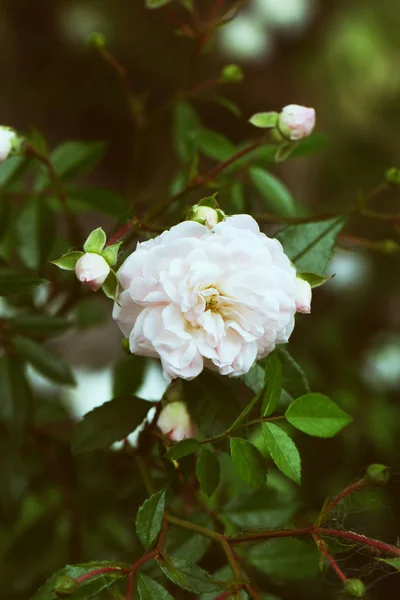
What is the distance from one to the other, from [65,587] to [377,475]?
20 centimetres

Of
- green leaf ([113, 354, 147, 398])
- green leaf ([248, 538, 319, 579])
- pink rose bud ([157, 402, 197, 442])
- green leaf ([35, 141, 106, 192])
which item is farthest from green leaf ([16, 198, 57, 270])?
green leaf ([248, 538, 319, 579])

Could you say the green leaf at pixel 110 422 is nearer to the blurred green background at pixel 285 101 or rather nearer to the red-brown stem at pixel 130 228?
the red-brown stem at pixel 130 228

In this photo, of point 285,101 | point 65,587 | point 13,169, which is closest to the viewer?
point 65,587

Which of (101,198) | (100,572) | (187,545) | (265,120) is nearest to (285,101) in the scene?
(101,198)

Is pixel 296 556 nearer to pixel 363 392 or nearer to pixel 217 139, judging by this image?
pixel 217 139

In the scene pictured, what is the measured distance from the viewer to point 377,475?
40 centimetres

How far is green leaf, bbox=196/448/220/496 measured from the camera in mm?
443

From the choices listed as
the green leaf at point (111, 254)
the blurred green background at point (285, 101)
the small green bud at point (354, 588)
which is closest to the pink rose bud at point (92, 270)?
the green leaf at point (111, 254)

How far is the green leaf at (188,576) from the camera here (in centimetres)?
40

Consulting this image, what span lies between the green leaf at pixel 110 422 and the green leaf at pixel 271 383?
122 millimetres

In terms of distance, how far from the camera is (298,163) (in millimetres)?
1580

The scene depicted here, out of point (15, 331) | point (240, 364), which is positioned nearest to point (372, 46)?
point (15, 331)

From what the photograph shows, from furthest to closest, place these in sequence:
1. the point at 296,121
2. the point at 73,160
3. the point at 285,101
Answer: the point at 285,101 → the point at 73,160 → the point at 296,121

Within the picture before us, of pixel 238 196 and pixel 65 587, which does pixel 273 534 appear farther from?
pixel 238 196
